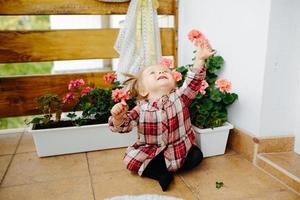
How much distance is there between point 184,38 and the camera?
1976 millimetres

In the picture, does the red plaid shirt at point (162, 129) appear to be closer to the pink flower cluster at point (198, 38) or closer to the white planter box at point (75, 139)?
the pink flower cluster at point (198, 38)

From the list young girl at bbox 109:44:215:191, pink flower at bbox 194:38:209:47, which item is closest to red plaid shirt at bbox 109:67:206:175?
young girl at bbox 109:44:215:191

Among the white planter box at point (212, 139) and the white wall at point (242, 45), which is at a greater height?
the white wall at point (242, 45)

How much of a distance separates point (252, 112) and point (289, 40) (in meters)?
0.37

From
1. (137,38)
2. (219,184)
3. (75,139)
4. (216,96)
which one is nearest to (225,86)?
(216,96)

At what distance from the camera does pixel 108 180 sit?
4.08 feet

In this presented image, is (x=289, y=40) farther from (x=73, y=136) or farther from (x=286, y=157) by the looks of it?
(x=73, y=136)

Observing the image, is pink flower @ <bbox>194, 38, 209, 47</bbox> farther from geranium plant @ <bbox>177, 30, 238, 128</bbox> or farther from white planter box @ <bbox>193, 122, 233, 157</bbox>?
white planter box @ <bbox>193, 122, 233, 157</bbox>

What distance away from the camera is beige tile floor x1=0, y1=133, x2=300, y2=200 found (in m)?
1.13

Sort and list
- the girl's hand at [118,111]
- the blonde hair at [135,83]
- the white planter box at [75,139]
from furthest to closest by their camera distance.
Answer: the white planter box at [75,139] < the blonde hair at [135,83] < the girl's hand at [118,111]

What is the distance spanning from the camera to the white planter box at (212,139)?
1425mm

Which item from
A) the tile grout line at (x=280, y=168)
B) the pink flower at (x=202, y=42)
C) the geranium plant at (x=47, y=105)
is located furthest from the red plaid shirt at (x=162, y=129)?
the geranium plant at (x=47, y=105)

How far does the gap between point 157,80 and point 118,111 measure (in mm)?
249

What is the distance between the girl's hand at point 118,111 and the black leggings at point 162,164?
249 mm
